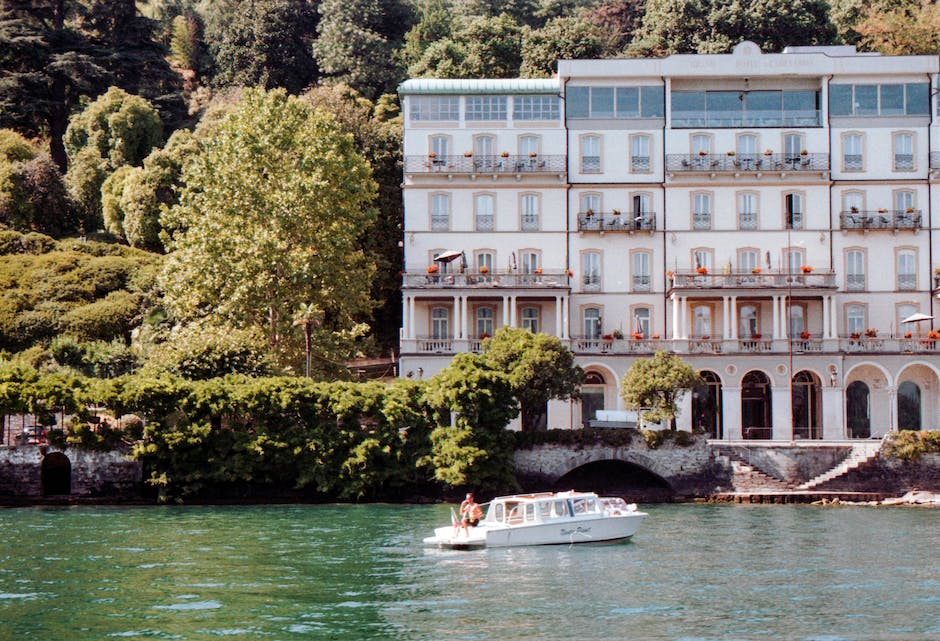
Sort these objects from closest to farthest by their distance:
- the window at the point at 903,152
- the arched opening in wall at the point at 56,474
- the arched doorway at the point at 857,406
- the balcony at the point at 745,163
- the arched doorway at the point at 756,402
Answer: the arched opening in wall at the point at 56,474 → the arched doorway at the point at 756,402 → the arched doorway at the point at 857,406 → the balcony at the point at 745,163 → the window at the point at 903,152

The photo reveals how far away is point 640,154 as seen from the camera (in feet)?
249

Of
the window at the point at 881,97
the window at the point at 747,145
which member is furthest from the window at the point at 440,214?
the window at the point at 881,97

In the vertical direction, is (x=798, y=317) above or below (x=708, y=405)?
above

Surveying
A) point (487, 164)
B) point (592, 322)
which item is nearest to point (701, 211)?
point (592, 322)

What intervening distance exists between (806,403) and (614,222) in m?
13.1

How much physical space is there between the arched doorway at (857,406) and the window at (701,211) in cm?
1087

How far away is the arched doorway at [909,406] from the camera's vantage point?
7362 centimetres

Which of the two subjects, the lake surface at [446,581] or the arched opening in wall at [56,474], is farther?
the arched opening in wall at [56,474]

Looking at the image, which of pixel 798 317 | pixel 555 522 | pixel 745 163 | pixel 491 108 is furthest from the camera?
pixel 491 108

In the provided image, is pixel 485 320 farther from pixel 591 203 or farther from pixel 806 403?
pixel 806 403

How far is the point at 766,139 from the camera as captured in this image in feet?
249

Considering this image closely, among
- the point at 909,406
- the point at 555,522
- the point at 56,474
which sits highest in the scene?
the point at 909,406

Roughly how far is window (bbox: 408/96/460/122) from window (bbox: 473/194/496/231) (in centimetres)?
437

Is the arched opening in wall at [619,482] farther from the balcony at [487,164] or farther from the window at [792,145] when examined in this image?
→ the window at [792,145]
